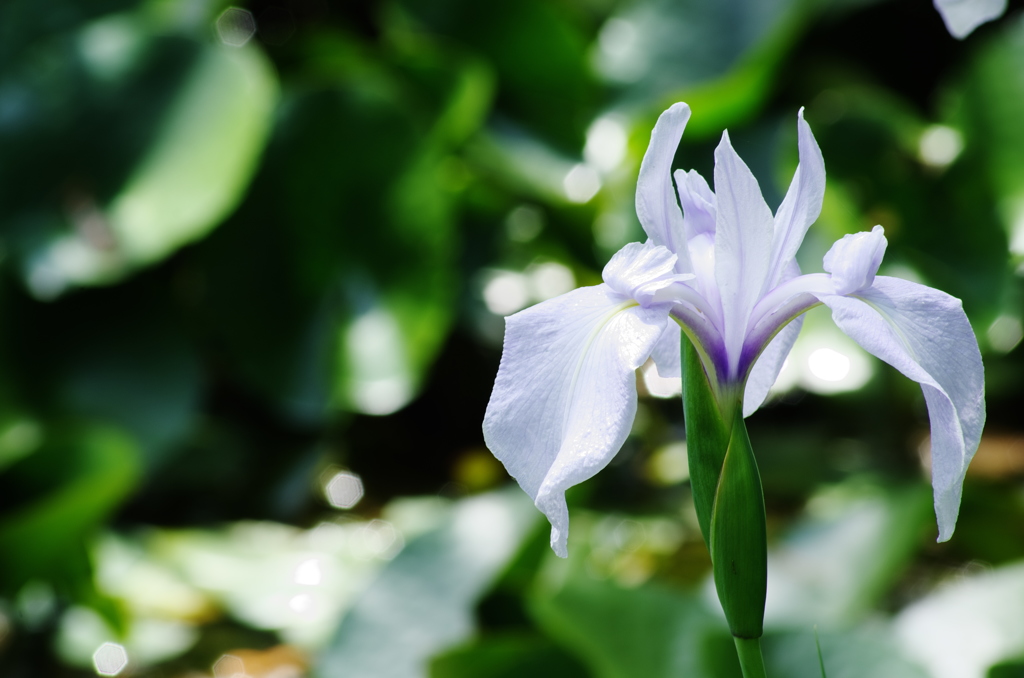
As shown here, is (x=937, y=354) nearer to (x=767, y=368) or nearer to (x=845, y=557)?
(x=767, y=368)

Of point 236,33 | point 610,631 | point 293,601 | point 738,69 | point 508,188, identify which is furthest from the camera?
point 236,33

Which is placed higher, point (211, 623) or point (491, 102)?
point (491, 102)

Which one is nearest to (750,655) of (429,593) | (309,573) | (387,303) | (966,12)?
(966,12)

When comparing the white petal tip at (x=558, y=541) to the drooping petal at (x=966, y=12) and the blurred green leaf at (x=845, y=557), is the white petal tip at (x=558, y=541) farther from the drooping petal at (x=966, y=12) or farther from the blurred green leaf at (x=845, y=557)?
the blurred green leaf at (x=845, y=557)

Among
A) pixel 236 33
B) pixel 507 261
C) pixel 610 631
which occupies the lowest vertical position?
pixel 507 261

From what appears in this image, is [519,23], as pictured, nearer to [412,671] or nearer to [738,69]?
[738,69]

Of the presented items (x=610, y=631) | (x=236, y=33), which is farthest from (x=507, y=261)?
(x=610, y=631)

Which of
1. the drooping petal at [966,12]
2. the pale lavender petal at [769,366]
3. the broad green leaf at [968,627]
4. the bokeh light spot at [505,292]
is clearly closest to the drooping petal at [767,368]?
the pale lavender petal at [769,366]
